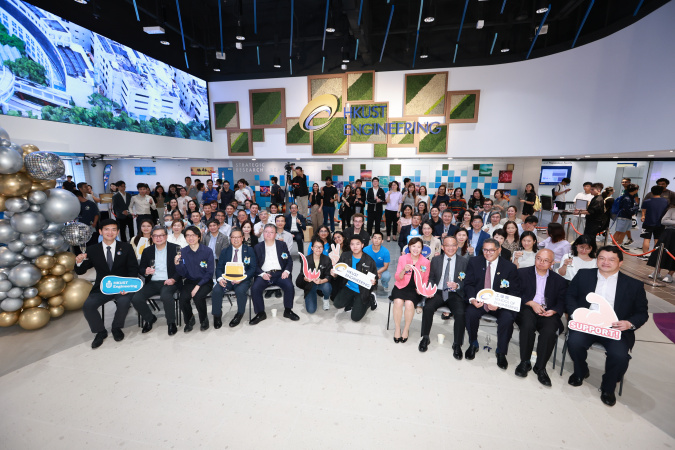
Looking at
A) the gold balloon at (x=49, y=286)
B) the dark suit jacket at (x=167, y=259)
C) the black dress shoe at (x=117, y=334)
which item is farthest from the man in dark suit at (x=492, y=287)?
the gold balloon at (x=49, y=286)

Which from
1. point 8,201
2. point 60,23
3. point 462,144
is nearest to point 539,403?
point 8,201

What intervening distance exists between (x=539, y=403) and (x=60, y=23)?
9594 mm

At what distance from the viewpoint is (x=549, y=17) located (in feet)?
24.8

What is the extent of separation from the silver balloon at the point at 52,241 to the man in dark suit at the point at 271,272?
2.47m

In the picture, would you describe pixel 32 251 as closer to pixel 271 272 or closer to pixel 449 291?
pixel 271 272

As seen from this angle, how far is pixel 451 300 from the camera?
11.3ft

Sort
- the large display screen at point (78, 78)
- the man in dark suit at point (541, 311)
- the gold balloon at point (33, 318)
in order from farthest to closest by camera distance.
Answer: the large display screen at point (78, 78), the gold balloon at point (33, 318), the man in dark suit at point (541, 311)

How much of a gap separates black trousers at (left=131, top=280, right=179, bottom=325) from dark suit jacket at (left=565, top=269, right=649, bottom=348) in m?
4.50

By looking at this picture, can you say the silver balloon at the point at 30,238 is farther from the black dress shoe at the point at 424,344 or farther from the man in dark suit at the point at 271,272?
the black dress shoe at the point at 424,344

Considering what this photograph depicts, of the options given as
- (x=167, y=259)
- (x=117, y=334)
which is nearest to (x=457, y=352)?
(x=167, y=259)

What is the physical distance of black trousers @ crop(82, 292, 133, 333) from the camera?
343cm

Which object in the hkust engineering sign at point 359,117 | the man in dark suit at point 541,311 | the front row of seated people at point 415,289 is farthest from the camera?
the hkust engineering sign at point 359,117

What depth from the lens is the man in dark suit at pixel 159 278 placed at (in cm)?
366

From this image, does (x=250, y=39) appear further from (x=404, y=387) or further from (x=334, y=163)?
(x=404, y=387)
